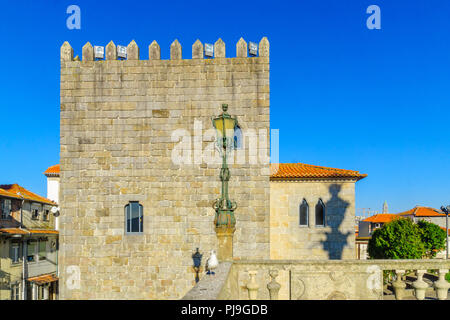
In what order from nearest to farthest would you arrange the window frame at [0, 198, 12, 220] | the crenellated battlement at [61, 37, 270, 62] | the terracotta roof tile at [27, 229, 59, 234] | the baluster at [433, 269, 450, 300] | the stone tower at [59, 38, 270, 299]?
the baluster at [433, 269, 450, 300]
the stone tower at [59, 38, 270, 299]
the crenellated battlement at [61, 37, 270, 62]
the window frame at [0, 198, 12, 220]
the terracotta roof tile at [27, 229, 59, 234]

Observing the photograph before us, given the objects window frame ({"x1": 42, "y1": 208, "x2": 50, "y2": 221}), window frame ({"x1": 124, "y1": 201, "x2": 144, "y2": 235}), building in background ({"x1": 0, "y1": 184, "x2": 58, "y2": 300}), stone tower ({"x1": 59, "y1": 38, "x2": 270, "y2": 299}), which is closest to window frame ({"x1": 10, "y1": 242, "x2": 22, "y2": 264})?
building in background ({"x1": 0, "y1": 184, "x2": 58, "y2": 300})

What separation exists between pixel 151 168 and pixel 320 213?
810 centimetres

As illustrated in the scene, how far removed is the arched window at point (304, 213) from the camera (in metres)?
18.0

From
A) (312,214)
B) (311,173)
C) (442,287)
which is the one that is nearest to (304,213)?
(312,214)

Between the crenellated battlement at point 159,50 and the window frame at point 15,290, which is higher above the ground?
the crenellated battlement at point 159,50

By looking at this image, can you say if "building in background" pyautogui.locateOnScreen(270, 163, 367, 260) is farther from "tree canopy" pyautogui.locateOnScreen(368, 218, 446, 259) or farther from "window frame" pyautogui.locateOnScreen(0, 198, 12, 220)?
"window frame" pyautogui.locateOnScreen(0, 198, 12, 220)

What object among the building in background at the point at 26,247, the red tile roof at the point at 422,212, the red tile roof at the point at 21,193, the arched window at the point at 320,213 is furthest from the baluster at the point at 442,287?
the red tile roof at the point at 422,212

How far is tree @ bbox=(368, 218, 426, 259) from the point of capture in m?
33.2

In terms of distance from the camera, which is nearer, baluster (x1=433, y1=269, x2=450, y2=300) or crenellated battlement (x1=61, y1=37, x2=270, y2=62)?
baluster (x1=433, y1=269, x2=450, y2=300)

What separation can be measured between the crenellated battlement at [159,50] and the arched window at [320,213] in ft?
24.1

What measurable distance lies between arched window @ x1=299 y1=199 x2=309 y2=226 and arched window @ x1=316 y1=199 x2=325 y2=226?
48 centimetres

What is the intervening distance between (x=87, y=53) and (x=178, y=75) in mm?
3577

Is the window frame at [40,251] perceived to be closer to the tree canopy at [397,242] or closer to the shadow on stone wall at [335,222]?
the shadow on stone wall at [335,222]

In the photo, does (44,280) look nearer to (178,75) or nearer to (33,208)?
(33,208)
